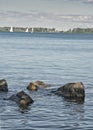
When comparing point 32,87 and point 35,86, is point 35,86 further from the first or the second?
point 32,87

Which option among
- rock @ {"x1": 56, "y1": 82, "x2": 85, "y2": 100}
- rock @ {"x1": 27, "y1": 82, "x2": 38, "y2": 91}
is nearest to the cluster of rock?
rock @ {"x1": 56, "y1": 82, "x2": 85, "y2": 100}

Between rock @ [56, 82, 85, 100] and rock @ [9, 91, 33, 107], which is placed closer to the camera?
rock @ [9, 91, 33, 107]

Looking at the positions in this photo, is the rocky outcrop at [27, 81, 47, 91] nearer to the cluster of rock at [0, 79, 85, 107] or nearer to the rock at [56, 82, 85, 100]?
the cluster of rock at [0, 79, 85, 107]

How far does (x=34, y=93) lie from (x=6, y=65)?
32514 mm

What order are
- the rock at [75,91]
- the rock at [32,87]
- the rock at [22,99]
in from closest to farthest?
the rock at [22,99] → the rock at [75,91] → the rock at [32,87]

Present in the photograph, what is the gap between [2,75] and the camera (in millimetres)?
61688

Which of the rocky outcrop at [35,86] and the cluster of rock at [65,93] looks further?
the rocky outcrop at [35,86]

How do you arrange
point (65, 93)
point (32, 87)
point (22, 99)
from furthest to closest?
point (32, 87), point (65, 93), point (22, 99)

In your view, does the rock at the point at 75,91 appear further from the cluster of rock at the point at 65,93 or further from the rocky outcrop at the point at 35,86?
the rocky outcrop at the point at 35,86

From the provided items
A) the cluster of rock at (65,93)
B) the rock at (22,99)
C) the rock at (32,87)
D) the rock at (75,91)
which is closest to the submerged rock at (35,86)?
the rock at (32,87)

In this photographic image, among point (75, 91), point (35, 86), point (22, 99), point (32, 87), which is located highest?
point (75, 91)

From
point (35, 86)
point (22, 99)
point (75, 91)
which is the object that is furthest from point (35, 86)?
point (22, 99)

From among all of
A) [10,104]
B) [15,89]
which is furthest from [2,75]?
[10,104]

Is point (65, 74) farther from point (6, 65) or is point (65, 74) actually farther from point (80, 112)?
point (80, 112)
